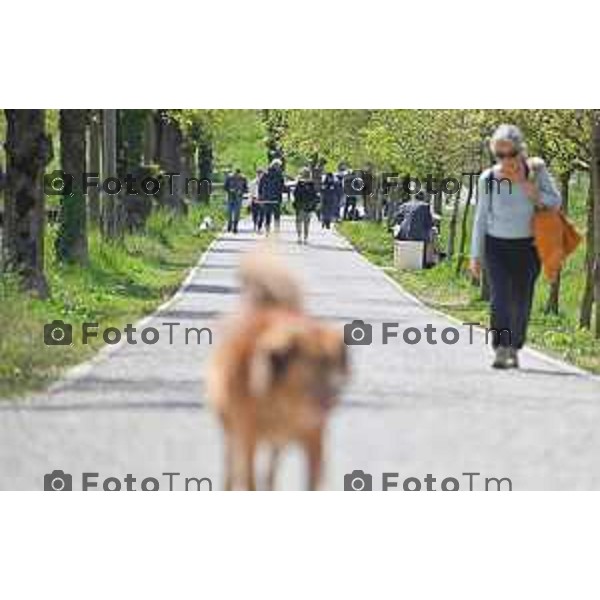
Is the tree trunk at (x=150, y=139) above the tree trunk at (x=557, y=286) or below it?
above

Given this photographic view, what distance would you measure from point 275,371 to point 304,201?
2.42 meters

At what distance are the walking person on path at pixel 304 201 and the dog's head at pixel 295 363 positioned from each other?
1.80 m

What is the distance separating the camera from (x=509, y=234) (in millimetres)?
11297

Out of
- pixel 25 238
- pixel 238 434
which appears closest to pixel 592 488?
pixel 238 434

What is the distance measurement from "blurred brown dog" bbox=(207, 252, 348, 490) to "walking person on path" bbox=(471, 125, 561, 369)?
1468 millimetres

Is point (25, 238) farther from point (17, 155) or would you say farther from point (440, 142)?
point (440, 142)

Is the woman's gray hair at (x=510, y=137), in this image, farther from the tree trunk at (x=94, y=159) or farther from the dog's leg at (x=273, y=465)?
the dog's leg at (x=273, y=465)

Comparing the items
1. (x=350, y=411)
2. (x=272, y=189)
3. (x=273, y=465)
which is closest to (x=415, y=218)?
(x=272, y=189)

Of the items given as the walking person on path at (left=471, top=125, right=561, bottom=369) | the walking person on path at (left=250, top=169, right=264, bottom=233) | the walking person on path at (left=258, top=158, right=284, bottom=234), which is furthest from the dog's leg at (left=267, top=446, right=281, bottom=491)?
the walking person on path at (left=471, top=125, right=561, bottom=369)

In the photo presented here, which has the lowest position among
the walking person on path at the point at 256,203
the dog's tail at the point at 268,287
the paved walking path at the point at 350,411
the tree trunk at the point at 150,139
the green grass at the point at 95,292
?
the paved walking path at the point at 350,411

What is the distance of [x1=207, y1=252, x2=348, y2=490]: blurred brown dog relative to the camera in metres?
9.21

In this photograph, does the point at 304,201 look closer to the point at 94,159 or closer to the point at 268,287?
the point at 94,159

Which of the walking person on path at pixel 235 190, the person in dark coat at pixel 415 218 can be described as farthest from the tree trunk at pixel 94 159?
the person in dark coat at pixel 415 218

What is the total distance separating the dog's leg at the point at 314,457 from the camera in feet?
31.8
